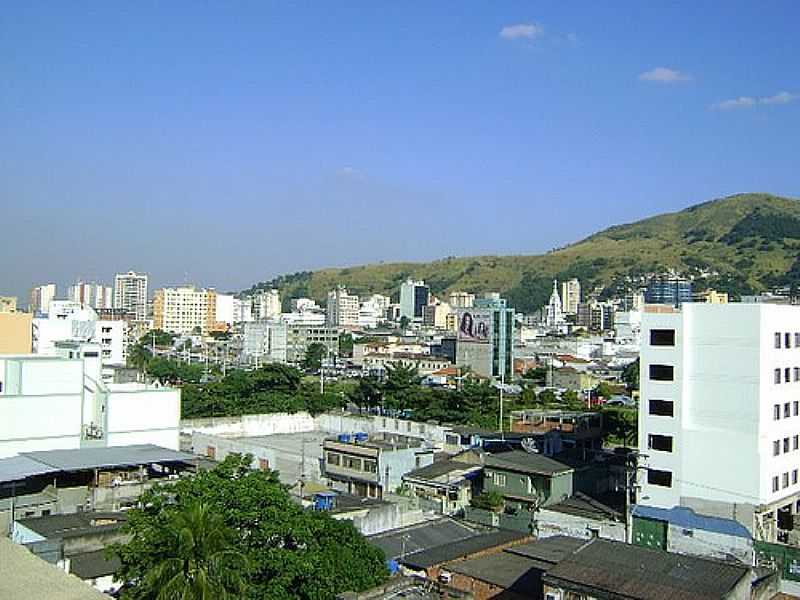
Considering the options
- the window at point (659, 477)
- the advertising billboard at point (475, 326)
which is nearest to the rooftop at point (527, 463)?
the window at point (659, 477)

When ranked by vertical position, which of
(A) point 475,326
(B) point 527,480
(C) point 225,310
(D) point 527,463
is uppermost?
(C) point 225,310

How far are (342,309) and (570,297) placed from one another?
29.3m

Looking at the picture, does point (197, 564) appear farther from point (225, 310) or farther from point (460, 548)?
point (225, 310)

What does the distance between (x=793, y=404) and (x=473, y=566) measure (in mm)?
7957

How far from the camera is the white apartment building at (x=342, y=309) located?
9707cm

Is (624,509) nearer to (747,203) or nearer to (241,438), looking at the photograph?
(241,438)

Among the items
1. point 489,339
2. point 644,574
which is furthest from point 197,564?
point 489,339

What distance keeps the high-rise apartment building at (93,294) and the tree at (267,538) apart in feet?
292

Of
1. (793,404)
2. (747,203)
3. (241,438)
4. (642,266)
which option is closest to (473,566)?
(793,404)

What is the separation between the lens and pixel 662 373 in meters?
15.6

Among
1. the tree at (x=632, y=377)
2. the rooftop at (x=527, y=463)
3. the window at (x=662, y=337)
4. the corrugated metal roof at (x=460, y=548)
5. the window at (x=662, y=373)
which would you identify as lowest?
the corrugated metal roof at (x=460, y=548)

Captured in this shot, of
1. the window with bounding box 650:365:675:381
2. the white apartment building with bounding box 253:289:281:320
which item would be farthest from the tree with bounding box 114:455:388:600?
the white apartment building with bounding box 253:289:281:320

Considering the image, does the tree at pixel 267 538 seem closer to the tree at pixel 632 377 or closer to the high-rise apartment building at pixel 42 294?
the tree at pixel 632 377

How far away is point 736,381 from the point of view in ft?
48.6
